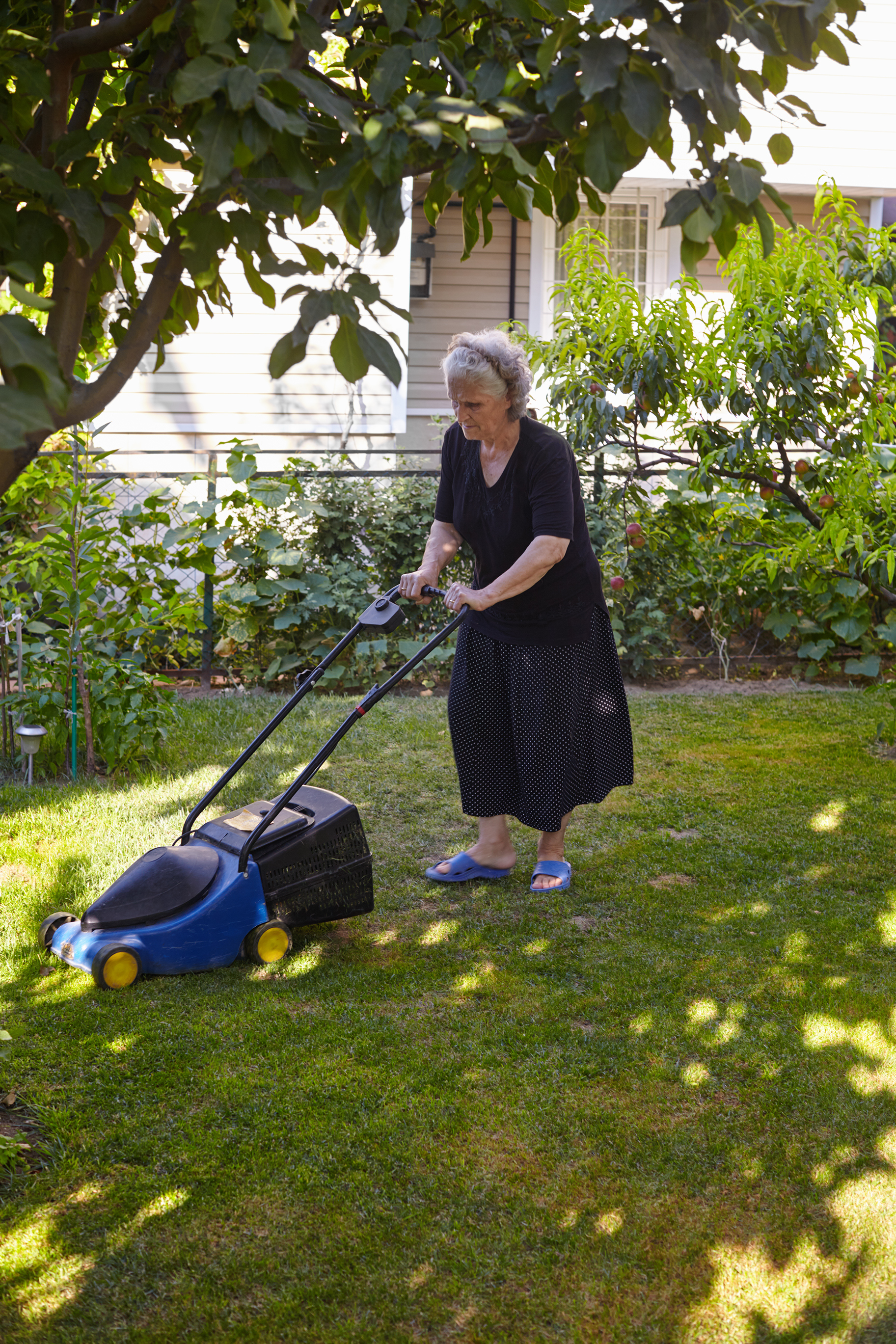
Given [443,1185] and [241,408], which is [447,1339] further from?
[241,408]

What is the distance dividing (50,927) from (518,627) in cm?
175

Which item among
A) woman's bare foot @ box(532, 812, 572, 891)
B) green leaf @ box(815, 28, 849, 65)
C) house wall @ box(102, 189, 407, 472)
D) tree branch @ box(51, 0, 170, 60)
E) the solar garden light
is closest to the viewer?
green leaf @ box(815, 28, 849, 65)

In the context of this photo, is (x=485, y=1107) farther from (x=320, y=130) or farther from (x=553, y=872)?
(x=320, y=130)

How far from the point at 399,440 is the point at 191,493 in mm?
1891

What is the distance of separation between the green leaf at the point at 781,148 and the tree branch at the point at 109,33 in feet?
3.13

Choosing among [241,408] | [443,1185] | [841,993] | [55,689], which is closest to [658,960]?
[841,993]

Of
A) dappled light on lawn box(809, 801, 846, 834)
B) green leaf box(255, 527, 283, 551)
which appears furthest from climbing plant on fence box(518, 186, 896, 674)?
green leaf box(255, 527, 283, 551)

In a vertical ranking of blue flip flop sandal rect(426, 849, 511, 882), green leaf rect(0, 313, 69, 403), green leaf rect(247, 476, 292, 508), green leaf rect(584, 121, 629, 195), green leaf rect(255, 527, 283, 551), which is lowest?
blue flip flop sandal rect(426, 849, 511, 882)

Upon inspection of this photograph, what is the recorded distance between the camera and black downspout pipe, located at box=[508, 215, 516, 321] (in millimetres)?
10938

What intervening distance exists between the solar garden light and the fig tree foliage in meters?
3.10

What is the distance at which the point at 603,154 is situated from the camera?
1.57m

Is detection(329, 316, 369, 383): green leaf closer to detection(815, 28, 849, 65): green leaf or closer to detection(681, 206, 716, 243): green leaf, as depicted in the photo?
detection(681, 206, 716, 243): green leaf

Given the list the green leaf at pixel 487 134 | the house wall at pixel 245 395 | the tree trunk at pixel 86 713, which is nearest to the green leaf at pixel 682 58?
the green leaf at pixel 487 134

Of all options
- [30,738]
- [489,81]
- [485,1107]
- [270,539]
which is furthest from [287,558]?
[489,81]
